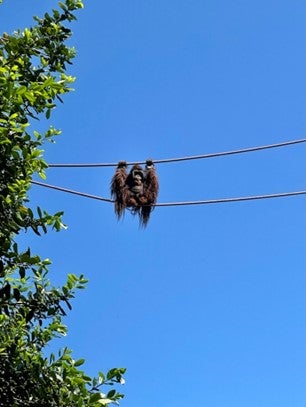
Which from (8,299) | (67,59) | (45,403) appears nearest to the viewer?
(45,403)

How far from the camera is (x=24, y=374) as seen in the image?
347cm

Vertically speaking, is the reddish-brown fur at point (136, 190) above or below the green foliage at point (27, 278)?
above

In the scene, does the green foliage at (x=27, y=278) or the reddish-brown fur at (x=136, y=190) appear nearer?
the green foliage at (x=27, y=278)

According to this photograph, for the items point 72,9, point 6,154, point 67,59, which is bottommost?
point 6,154

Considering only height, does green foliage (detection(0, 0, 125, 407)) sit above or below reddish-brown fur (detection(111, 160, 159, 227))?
below

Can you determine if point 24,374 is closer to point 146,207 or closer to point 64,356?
point 64,356

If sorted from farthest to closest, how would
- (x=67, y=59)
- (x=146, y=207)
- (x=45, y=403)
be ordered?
(x=146, y=207) < (x=67, y=59) < (x=45, y=403)

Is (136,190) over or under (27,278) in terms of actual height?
over

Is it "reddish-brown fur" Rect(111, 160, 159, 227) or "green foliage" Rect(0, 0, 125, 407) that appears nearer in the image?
"green foliage" Rect(0, 0, 125, 407)

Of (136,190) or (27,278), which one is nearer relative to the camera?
(27,278)

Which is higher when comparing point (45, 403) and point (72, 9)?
point (72, 9)

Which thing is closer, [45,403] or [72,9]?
[45,403]

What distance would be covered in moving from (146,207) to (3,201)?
3.47m

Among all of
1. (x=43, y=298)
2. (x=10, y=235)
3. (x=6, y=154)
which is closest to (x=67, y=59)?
(x=6, y=154)
